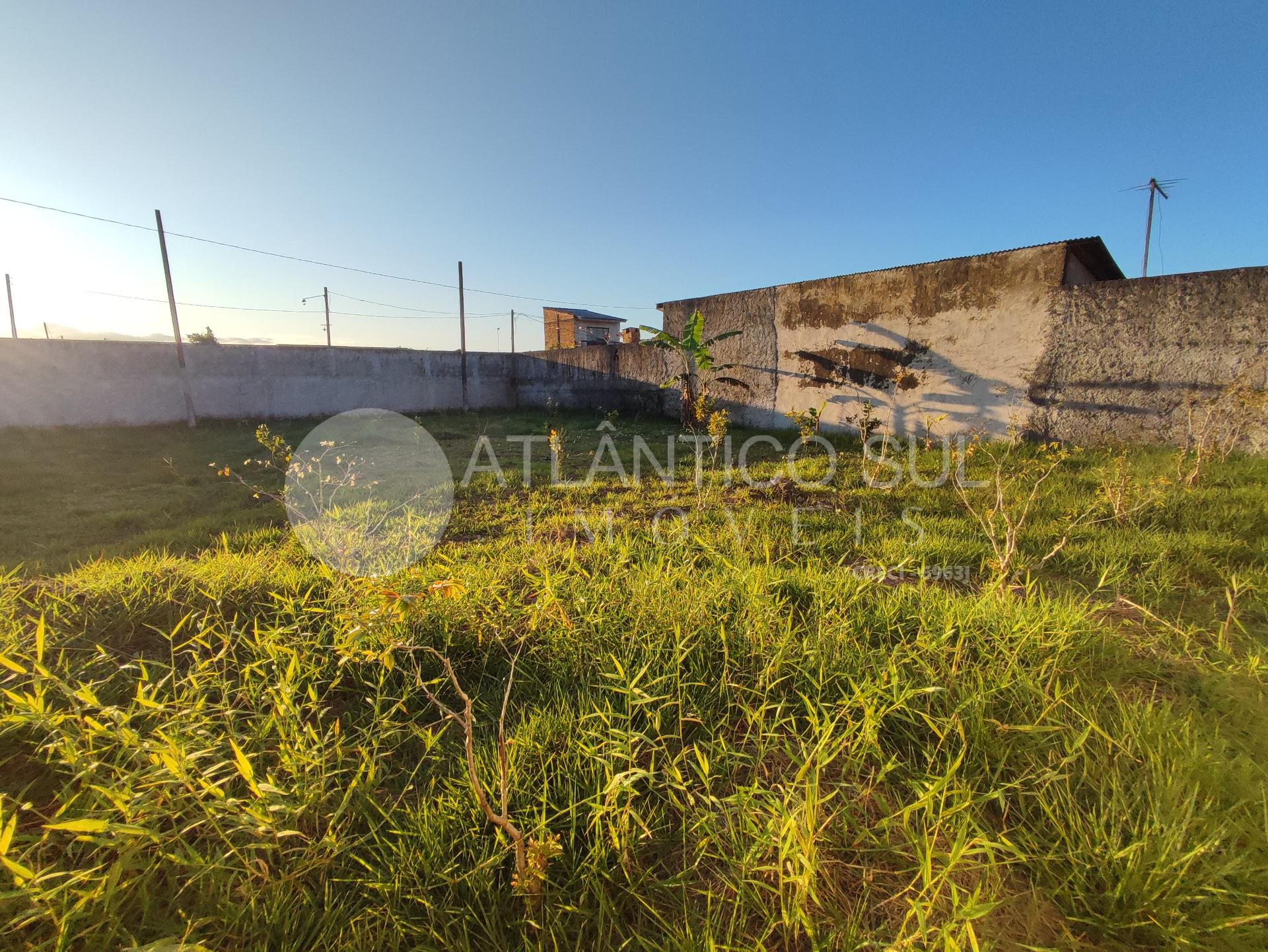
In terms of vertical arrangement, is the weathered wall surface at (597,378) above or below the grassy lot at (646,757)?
above

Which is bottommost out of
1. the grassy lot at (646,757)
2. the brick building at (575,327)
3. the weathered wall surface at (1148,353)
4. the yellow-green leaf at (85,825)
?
the grassy lot at (646,757)

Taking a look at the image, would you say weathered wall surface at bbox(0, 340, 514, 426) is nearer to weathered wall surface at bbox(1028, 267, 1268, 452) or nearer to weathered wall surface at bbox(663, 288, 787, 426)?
weathered wall surface at bbox(663, 288, 787, 426)

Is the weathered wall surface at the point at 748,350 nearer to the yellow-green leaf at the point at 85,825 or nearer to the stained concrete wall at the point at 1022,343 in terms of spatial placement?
the stained concrete wall at the point at 1022,343

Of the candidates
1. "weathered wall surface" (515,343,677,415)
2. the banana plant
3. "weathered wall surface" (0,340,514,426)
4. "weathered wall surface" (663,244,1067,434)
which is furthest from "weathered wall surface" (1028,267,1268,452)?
"weathered wall surface" (0,340,514,426)

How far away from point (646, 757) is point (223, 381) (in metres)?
12.2

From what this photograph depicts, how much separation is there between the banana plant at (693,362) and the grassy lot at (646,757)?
5.75m

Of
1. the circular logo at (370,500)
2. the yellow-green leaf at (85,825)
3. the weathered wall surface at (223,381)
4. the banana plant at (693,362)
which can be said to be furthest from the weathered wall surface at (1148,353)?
the weathered wall surface at (223,381)

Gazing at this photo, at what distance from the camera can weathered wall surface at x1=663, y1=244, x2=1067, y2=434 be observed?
212 inches

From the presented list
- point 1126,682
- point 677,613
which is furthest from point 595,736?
point 1126,682

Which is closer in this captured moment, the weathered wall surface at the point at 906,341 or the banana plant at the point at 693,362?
the weathered wall surface at the point at 906,341

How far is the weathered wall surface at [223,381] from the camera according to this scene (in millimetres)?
7969

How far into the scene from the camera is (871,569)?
2.57 meters

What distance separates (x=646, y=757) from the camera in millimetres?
1441

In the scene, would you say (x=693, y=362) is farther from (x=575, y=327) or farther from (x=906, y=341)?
(x=575, y=327)
